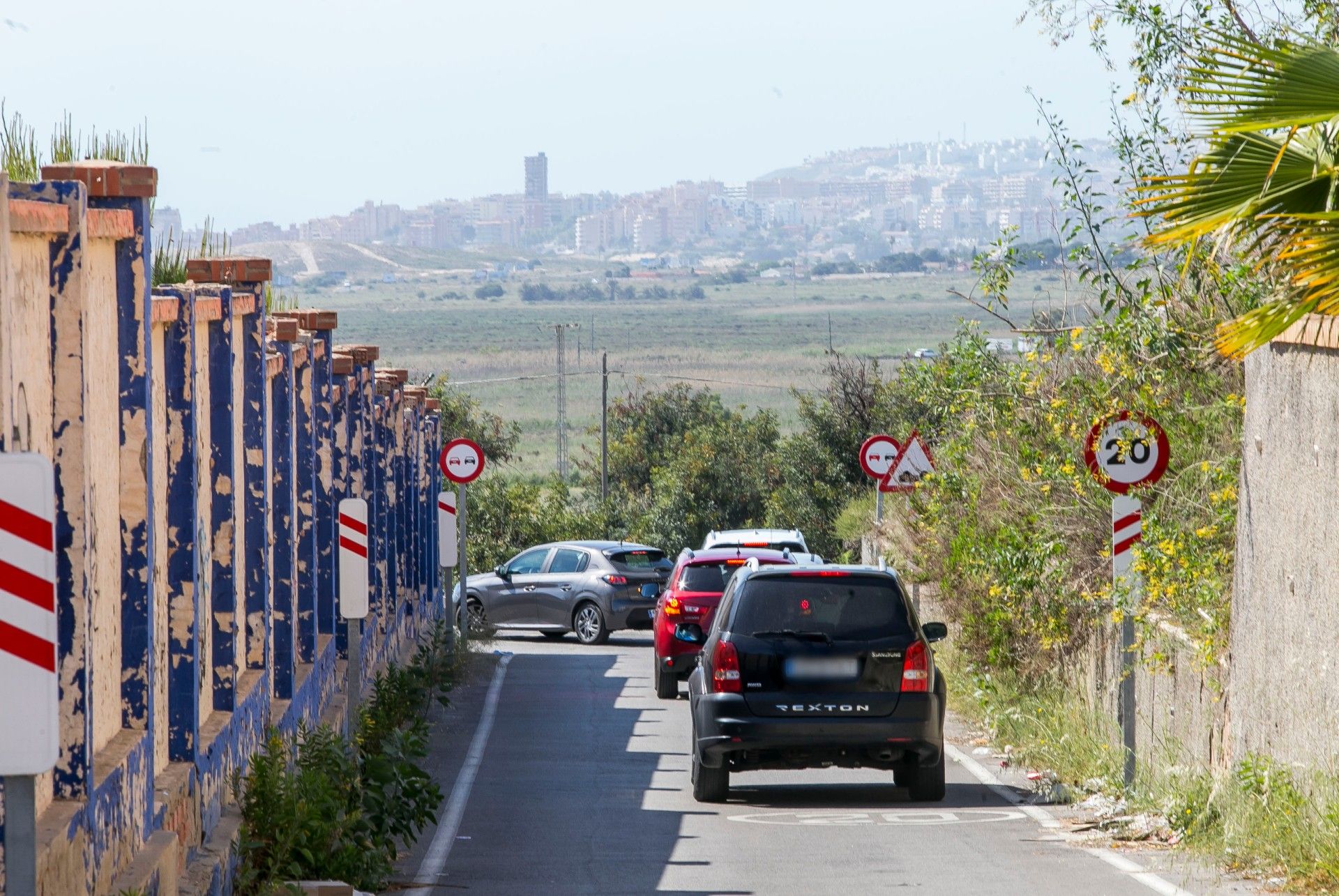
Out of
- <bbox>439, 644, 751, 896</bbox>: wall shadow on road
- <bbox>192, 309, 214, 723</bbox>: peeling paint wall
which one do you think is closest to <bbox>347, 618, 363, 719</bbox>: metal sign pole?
<bbox>439, 644, 751, 896</bbox>: wall shadow on road

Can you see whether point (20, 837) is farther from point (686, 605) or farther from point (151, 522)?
point (686, 605)

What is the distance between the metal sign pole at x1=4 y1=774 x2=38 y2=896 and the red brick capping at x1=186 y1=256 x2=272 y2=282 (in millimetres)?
6861

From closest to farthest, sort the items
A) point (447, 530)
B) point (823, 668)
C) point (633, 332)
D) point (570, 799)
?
point (823, 668) < point (570, 799) < point (447, 530) < point (633, 332)

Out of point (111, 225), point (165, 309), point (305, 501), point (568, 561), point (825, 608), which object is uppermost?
point (111, 225)

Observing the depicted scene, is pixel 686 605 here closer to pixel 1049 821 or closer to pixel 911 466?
pixel 911 466

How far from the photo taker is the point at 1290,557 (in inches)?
401

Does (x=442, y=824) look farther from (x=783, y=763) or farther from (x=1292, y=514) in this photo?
(x=1292, y=514)

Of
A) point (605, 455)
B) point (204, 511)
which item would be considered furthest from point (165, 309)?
point (605, 455)

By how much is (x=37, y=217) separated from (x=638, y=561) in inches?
910

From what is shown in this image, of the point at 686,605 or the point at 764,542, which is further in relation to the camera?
the point at 764,542

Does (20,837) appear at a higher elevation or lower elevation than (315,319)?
lower

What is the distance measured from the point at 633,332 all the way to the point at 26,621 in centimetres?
11131

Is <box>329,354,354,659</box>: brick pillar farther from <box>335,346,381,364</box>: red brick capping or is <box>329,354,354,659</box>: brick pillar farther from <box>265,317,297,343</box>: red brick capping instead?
<box>265,317,297,343</box>: red brick capping

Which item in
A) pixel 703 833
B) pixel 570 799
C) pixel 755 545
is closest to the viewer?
pixel 703 833
